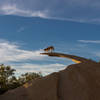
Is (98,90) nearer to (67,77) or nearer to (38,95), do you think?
(67,77)

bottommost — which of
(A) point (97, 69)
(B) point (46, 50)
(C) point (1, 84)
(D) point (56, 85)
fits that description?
(C) point (1, 84)

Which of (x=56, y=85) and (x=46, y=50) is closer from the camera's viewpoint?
(x=56, y=85)

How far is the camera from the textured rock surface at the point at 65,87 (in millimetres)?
15049

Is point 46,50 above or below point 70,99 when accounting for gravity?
above

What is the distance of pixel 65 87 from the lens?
15430mm

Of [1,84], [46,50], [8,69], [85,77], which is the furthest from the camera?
[8,69]

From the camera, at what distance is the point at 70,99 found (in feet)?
48.6

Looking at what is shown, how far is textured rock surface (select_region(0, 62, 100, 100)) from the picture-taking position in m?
15.0

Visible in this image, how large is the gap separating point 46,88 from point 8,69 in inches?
1426

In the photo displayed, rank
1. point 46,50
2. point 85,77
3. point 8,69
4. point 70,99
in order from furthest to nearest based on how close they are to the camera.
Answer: point 8,69 < point 46,50 < point 85,77 < point 70,99

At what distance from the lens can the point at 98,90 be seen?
15484 mm

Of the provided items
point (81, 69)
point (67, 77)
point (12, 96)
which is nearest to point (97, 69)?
point (81, 69)

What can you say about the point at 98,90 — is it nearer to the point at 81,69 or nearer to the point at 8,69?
the point at 81,69

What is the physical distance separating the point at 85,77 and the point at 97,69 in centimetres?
146
